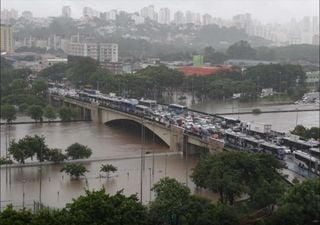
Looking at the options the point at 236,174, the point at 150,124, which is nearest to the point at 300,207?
the point at 236,174

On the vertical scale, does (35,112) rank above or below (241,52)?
below

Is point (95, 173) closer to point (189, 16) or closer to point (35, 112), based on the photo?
point (35, 112)

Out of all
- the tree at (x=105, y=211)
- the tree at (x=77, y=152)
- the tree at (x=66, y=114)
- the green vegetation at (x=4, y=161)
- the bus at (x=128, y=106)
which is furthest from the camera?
the tree at (x=66, y=114)

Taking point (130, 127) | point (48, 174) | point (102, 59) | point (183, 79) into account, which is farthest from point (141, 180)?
point (102, 59)

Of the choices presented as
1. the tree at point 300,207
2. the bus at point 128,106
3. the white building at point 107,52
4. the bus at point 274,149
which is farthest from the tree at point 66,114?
the white building at point 107,52

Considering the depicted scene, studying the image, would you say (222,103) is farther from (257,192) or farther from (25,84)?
(257,192)

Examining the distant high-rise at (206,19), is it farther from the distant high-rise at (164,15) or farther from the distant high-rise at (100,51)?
the distant high-rise at (100,51)
